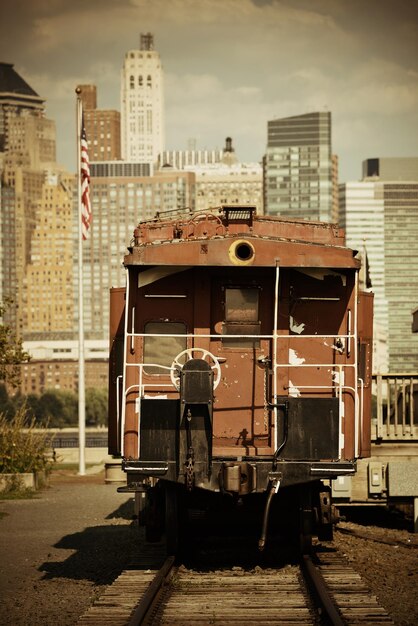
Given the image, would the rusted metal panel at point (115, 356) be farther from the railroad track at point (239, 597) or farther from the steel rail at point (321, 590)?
the steel rail at point (321, 590)

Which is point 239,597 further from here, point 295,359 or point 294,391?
point 295,359

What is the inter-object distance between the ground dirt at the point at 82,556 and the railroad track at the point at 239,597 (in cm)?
39

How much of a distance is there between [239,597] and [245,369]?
3023 millimetres

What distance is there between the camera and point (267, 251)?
1365 cm

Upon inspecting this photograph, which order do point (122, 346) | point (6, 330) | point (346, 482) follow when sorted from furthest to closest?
point (6, 330)
point (346, 482)
point (122, 346)

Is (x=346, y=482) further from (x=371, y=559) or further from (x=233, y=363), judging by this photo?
(x=233, y=363)

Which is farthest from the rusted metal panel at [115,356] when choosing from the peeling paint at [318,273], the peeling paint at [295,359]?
the peeling paint at [318,273]

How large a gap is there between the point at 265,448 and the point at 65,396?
614 feet

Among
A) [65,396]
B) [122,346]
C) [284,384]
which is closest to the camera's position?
[284,384]

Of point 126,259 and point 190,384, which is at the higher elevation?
point 126,259

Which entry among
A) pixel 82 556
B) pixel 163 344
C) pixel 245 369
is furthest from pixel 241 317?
pixel 82 556

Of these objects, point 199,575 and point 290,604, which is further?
point 199,575

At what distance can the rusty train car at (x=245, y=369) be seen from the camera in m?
13.2

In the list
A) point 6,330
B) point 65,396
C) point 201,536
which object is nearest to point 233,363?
point 201,536
